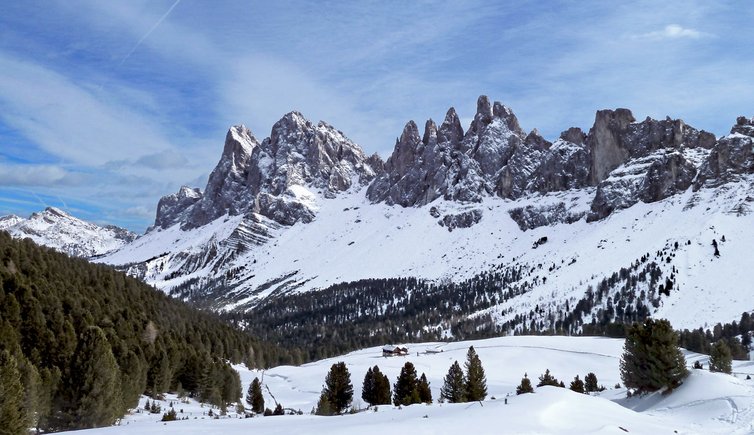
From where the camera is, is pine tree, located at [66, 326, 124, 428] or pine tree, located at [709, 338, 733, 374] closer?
pine tree, located at [66, 326, 124, 428]

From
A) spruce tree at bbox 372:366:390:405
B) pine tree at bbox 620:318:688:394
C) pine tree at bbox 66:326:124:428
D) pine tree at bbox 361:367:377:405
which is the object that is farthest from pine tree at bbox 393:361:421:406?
pine tree at bbox 66:326:124:428

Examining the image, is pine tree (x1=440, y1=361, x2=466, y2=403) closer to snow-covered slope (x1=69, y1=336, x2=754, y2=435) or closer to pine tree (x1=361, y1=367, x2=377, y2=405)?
pine tree (x1=361, y1=367, x2=377, y2=405)

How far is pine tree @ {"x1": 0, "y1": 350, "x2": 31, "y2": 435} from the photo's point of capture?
27.3 metres

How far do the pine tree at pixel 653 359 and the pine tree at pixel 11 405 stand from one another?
3996 centimetres

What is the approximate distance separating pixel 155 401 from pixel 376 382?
69.4 feet

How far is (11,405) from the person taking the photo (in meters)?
27.6

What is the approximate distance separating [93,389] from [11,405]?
46.4 feet

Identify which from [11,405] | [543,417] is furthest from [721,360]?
[11,405]

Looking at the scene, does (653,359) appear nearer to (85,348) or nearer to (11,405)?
(11,405)

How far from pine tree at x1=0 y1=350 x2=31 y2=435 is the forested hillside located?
44mm

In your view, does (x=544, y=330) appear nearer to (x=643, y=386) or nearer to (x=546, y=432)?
(x=643, y=386)

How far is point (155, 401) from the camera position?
57.2m

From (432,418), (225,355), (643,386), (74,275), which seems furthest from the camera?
(225,355)

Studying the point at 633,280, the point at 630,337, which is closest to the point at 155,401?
the point at 630,337
